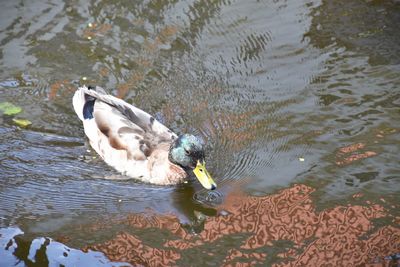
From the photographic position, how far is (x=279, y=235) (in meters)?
6.93

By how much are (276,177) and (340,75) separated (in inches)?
82.5

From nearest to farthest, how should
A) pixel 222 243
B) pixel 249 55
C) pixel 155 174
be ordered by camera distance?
1. pixel 222 243
2. pixel 155 174
3. pixel 249 55

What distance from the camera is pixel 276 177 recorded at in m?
7.61

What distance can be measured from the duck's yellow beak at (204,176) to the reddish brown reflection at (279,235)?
25 centimetres

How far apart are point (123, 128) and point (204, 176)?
3.97ft

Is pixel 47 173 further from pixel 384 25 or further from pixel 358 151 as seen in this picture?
pixel 384 25

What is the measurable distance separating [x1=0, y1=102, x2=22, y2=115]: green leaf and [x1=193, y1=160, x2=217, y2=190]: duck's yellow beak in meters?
2.41

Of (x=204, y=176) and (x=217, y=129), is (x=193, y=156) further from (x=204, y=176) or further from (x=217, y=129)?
(x=217, y=129)

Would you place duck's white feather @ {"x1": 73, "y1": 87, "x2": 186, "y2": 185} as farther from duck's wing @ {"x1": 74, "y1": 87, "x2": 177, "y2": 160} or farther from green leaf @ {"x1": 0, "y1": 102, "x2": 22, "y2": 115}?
green leaf @ {"x1": 0, "y1": 102, "x2": 22, "y2": 115}

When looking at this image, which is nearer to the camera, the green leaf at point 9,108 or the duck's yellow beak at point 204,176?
the duck's yellow beak at point 204,176

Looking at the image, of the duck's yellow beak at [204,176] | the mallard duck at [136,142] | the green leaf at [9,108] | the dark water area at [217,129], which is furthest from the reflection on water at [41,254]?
the green leaf at [9,108]

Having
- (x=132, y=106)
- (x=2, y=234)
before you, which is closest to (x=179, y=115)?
(x=132, y=106)

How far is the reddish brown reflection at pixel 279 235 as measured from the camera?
666 centimetres

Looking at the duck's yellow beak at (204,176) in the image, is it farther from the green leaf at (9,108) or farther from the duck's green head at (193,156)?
the green leaf at (9,108)
